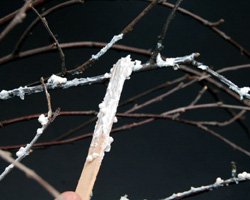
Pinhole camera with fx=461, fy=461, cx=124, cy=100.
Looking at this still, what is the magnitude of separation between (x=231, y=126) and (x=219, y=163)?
4.2 inches

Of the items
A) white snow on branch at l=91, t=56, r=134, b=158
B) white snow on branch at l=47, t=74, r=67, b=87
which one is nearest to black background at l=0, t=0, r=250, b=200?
white snow on branch at l=47, t=74, r=67, b=87

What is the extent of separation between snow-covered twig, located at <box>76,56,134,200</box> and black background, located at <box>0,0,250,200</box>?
746 mm

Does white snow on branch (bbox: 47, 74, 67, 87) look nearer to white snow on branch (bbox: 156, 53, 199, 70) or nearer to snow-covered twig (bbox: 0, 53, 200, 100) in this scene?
snow-covered twig (bbox: 0, 53, 200, 100)

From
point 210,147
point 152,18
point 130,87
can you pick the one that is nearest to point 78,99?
point 130,87

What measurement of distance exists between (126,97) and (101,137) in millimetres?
899

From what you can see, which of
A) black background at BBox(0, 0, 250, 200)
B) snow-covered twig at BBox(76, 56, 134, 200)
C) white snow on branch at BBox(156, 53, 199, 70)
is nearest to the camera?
snow-covered twig at BBox(76, 56, 134, 200)

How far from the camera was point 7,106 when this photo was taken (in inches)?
47.6

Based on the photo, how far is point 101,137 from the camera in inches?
13.9

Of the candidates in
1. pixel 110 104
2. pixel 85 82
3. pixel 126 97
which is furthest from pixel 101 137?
pixel 126 97

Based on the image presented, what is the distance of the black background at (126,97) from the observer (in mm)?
1164

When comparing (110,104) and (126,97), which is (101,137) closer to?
(110,104)

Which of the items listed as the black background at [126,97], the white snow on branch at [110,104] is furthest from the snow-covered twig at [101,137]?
the black background at [126,97]

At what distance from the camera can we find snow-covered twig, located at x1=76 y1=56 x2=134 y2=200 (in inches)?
13.3

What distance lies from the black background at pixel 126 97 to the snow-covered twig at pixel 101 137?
29.4 inches
